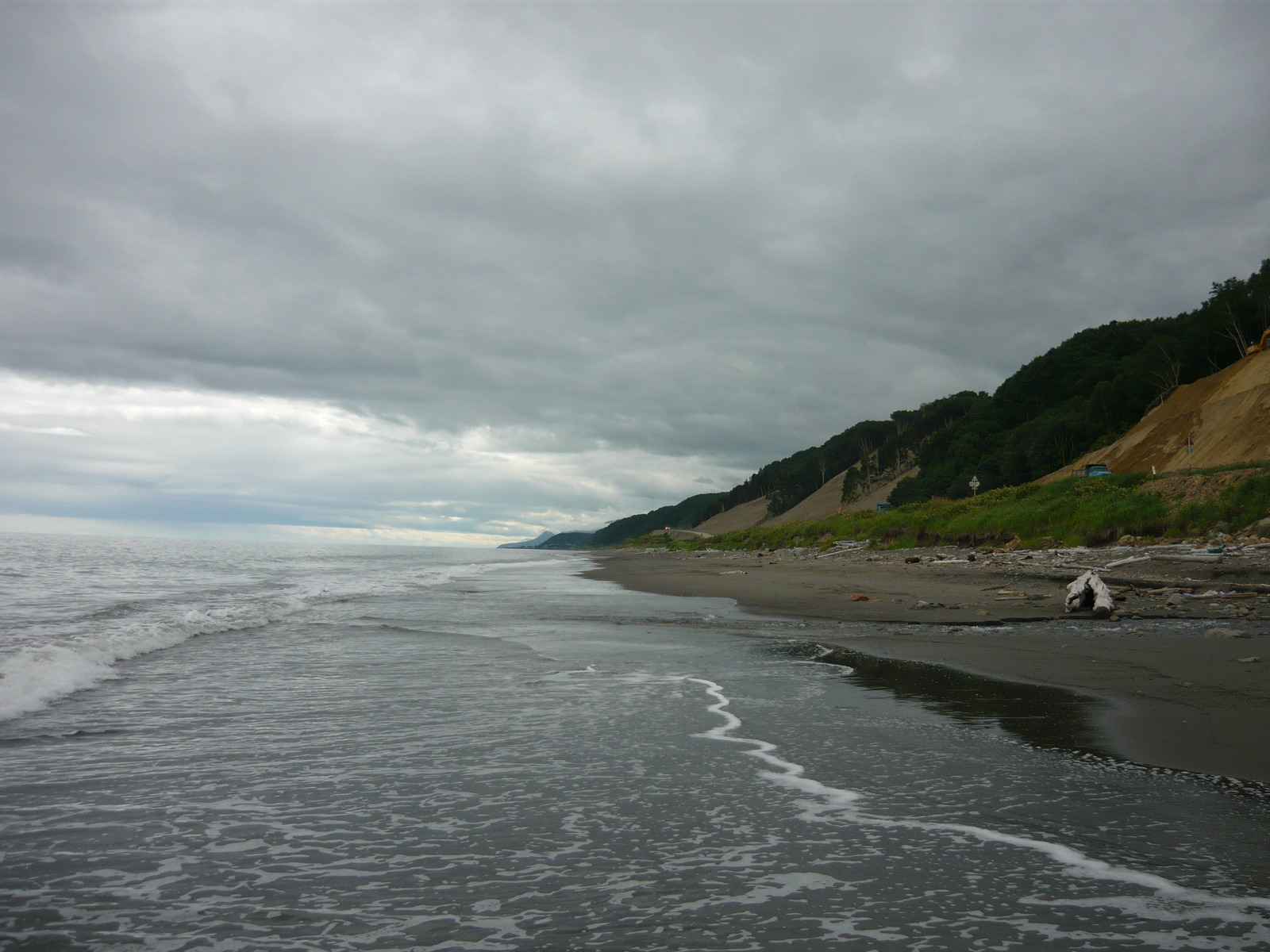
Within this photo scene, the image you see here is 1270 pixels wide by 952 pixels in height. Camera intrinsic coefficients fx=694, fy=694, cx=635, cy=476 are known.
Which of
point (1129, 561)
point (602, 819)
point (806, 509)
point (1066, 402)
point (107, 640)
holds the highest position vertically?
point (1066, 402)

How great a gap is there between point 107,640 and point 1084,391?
316 ft

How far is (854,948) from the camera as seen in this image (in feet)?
7.72

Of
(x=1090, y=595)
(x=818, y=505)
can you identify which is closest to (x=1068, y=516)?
(x=1090, y=595)

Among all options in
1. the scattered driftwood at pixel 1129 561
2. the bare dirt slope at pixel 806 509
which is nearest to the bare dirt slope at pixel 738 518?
the bare dirt slope at pixel 806 509

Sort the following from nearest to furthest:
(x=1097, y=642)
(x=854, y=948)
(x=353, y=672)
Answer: (x=854, y=948), (x=353, y=672), (x=1097, y=642)

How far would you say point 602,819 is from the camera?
356 cm

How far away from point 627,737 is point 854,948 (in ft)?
9.80

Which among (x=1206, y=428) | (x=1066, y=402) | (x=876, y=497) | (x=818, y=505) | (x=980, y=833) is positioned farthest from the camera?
(x=818, y=505)

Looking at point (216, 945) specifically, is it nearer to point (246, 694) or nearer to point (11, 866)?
point (11, 866)

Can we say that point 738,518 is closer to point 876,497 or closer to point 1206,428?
point 876,497

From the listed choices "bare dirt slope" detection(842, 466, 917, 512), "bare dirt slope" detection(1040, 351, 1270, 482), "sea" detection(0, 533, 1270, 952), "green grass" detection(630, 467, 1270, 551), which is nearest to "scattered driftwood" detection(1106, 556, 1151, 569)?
"green grass" detection(630, 467, 1270, 551)

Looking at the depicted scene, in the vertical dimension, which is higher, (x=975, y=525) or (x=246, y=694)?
(x=975, y=525)

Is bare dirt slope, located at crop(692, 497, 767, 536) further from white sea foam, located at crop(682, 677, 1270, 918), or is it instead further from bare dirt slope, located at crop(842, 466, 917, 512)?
white sea foam, located at crop(682, 677, 1270, 918)

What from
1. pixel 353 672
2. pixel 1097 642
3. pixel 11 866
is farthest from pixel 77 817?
pixel 1097 642
